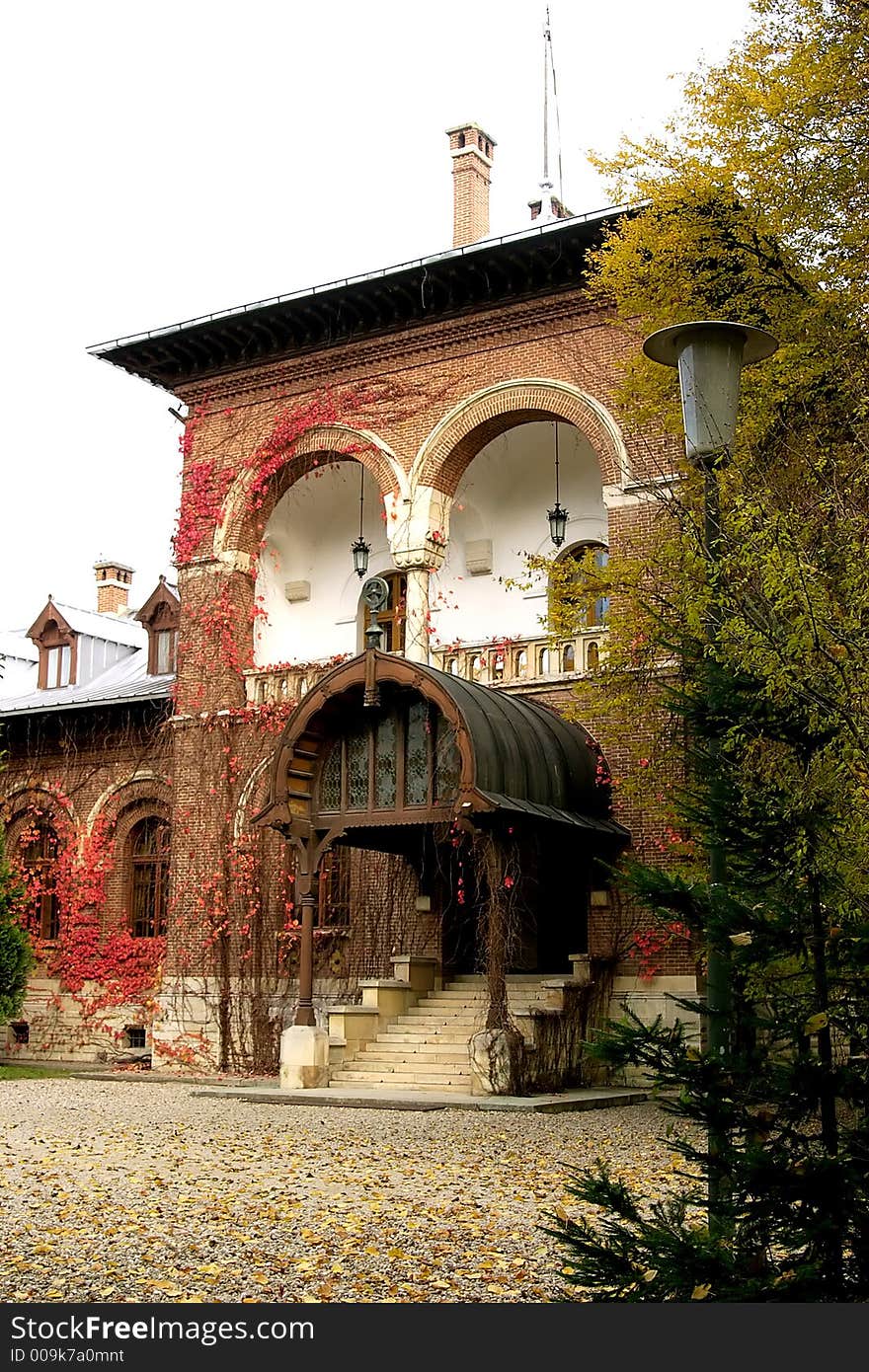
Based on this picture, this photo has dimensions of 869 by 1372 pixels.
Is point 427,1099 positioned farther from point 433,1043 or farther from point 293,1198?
point 293,1198

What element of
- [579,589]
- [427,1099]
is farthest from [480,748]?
[427,1099]

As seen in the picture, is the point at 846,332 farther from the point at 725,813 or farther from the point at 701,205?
the point at 725,813

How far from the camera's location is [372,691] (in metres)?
16.3

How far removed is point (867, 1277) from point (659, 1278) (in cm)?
68

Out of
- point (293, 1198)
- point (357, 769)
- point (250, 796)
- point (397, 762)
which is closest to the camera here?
point (293, 1198)

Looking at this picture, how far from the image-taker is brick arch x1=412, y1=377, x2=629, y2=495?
61.5 feet

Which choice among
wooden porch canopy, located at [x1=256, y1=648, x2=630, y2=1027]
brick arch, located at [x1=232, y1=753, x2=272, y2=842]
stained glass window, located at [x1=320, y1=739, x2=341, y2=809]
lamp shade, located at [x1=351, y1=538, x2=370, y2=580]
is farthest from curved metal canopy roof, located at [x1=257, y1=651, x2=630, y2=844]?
lamp shade, located at [x1=351, y1=538, x2=370, y2=580]

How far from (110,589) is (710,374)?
2849 centimetres

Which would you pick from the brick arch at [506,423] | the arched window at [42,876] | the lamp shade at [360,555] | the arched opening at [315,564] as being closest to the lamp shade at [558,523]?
the brick arch at [506,423]

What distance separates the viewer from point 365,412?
827 inches

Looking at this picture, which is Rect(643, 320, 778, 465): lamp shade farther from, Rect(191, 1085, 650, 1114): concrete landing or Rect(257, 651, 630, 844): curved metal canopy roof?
Rect(191, 1085, 650, 1114): concrete landing

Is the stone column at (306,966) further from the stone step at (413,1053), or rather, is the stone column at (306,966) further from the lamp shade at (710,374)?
the lamp shade at (710,374)

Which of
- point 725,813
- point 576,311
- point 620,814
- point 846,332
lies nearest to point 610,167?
point 846,332

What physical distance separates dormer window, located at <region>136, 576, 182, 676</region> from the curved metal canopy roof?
901cm
